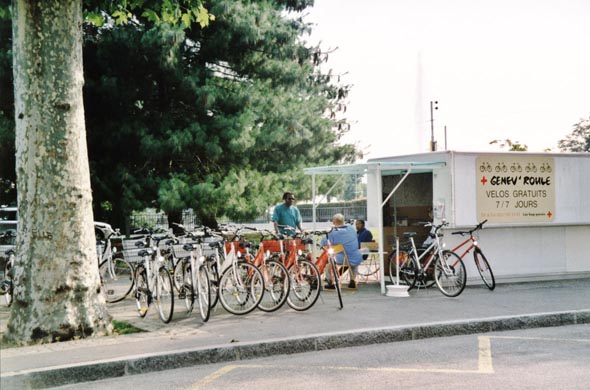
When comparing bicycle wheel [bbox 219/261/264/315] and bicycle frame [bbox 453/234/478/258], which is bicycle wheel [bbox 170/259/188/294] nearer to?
bicycle wheel [bbox 219/261/264/315]

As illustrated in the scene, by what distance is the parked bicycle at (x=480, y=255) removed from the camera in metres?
11.8

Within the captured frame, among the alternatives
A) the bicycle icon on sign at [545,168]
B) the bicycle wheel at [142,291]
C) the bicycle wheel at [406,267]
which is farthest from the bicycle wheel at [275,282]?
the bicycle icon on sign at [545,168]

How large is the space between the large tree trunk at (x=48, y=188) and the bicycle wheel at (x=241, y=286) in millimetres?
1927

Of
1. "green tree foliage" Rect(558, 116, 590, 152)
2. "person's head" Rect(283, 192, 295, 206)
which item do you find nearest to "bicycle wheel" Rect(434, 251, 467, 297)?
"person's head" Rect(283, 192, 295, 206)

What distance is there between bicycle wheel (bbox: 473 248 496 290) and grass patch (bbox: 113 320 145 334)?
6159 mm

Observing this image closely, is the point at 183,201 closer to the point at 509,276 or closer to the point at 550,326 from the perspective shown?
the point at 509,276

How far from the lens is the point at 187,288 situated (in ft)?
31.4

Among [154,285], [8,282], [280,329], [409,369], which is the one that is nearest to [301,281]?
[280,329]

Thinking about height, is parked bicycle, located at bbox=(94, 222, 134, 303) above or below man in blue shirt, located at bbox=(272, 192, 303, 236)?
below

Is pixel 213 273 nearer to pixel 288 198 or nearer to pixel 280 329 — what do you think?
pixel 280 329

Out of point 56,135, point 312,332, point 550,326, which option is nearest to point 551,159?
point 550,326

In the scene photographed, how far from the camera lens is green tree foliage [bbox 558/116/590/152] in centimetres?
9156

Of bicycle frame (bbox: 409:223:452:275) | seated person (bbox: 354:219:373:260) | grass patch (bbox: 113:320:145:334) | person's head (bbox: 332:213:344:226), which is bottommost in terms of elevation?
grass patch (bbox: 113:320:145:334)

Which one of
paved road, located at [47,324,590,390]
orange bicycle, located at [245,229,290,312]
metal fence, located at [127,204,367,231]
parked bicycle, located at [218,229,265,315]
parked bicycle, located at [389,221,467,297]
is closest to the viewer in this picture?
paved road, located at [47,324,590,390]
